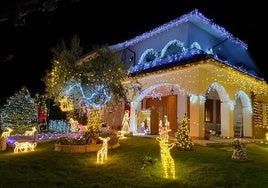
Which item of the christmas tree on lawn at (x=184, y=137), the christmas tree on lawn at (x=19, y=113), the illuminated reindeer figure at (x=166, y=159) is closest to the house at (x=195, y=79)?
the christmas tree on lawn at (x=184, y=137)

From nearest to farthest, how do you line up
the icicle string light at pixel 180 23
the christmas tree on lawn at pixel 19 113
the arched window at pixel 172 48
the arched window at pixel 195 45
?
the arched window at pixel 195 45, the icicle string light at pixel 180 23, the arched window at pixel 172 48, the christmas tree on lawn at pixel 19 113

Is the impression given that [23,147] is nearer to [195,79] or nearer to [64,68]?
[64,68]

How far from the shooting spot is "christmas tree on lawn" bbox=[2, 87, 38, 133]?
21.2 metres

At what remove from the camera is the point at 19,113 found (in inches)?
838

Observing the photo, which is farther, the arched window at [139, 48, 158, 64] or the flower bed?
the arched window at [139, 48, 158, 64]

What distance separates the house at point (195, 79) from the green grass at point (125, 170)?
509 centimetres

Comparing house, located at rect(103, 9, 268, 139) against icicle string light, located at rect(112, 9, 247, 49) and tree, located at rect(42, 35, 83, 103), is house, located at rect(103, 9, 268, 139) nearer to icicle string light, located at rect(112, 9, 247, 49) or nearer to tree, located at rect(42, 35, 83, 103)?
icicle string light, located at rect(112, 9, 247, 49)

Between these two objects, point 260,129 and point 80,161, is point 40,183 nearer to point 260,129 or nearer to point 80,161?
point 80,161

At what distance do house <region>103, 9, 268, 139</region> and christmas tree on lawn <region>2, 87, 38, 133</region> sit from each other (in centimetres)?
749

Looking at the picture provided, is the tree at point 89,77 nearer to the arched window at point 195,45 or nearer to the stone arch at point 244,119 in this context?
the arched window at point 195,45

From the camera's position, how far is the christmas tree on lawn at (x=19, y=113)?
21.2 meters

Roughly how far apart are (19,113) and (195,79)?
513 inches

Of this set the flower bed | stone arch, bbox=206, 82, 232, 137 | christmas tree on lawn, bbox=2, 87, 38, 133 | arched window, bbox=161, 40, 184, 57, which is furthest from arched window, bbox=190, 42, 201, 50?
christmas tree on lawn, bbox=2, 87, 38, 133

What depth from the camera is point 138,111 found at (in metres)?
19.9
